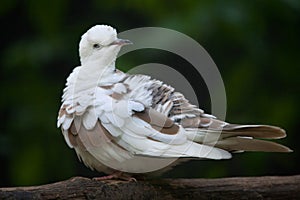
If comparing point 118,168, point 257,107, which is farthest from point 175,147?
point 257,107

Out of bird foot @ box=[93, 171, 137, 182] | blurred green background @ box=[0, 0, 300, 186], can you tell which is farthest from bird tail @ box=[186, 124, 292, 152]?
blurred green background @ box=[0, 0, 300, 186]

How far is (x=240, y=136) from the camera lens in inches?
50.4

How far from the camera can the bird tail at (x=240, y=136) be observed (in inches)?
49.5

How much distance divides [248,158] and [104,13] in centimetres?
56

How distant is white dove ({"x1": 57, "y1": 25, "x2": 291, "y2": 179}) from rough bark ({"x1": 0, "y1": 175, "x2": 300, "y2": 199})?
4 centimetres

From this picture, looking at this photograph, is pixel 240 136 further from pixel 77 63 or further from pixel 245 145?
pixel 77 63

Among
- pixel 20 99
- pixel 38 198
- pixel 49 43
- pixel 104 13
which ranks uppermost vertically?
pixel 104 13

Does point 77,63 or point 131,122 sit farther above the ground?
point 77,63

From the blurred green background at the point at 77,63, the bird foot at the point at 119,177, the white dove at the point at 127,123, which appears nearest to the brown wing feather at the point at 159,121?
the white dove at the point at 127,123

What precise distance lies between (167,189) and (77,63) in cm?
98

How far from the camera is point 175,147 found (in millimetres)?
1202

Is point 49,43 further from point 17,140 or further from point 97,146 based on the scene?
point 97,146

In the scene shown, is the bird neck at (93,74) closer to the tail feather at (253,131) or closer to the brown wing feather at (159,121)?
the brown wing feather at (159,121)

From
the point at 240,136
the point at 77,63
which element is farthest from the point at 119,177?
the point at 77,63
